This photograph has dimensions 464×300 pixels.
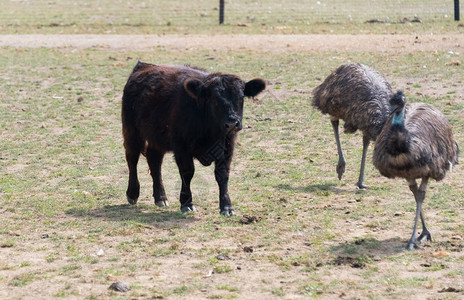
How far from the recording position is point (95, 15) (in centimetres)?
2808

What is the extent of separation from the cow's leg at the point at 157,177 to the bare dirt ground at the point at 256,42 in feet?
33.8

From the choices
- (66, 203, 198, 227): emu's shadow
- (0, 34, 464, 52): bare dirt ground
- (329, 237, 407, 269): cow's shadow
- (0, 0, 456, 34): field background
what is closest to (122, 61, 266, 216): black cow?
(66, 203, 198, 227): emu's shadow

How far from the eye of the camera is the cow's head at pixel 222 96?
905 cm

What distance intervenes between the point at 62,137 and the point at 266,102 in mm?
3914

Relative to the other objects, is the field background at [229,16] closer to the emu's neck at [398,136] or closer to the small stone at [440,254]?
the emu's neck at [398,136]

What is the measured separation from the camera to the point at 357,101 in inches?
430

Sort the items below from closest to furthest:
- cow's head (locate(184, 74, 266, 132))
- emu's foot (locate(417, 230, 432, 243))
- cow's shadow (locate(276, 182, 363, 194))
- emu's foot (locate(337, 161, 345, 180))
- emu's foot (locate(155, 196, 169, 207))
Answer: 1. emu's foot (locate(417, 230, 432, 243))
2. cow's head (locate(184, 74, 266, 132))
3. emu's foot (locate(155, 196, 169, 207))
4. cow's shadow (locate(276, 182, 363, 194))
5. emu's foot (locate(337, 161, 345, 180))

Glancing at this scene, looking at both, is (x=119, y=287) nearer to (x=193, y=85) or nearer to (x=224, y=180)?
(x=224, y=180)

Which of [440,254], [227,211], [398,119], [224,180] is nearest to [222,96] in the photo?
[224,180]

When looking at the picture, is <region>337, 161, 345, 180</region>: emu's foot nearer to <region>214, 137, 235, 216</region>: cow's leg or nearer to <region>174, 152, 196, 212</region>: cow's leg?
<region>214, 137, 235, 216</region>: cow's leg

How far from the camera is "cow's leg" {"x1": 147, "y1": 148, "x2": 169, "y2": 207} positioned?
10039mm

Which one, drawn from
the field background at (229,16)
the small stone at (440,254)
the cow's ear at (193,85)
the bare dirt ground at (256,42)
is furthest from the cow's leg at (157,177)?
the field background at (229,16)

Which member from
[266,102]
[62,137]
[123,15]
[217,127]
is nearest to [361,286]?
[217,127]

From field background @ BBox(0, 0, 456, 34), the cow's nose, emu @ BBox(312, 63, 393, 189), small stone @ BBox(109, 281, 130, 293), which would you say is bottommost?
field background @ BBox(0, 0, 456, 34)
